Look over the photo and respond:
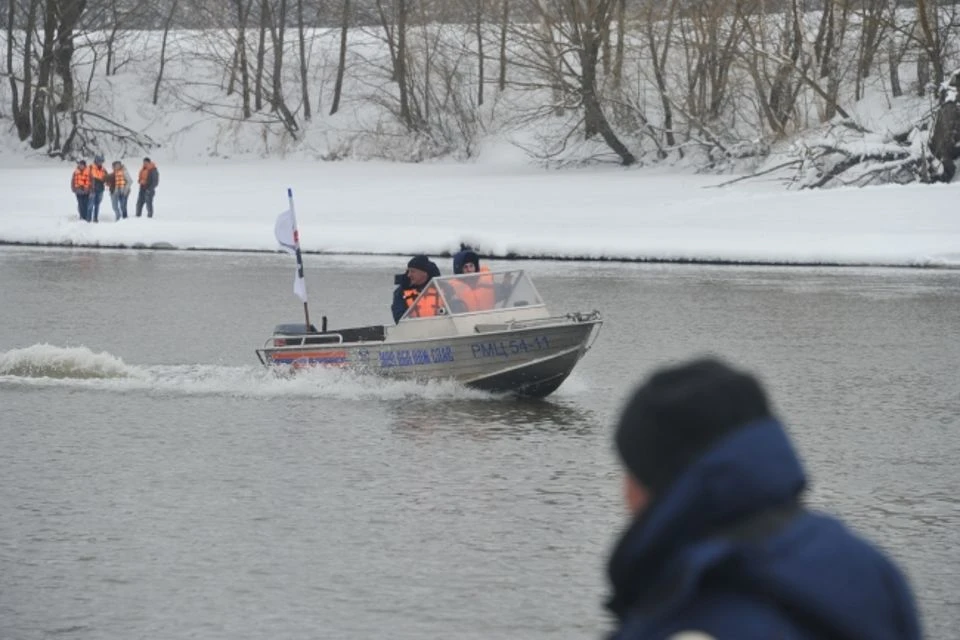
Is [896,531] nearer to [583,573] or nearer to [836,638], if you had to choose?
[583,573]

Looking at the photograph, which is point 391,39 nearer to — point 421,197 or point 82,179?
point 421,197

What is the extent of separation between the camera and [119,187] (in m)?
42.7

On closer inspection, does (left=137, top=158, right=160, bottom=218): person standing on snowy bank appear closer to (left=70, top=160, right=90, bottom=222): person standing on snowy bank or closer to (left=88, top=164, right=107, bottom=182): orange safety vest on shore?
(left=88, top=164, right=107, bottom=182): orange safety vest on shore

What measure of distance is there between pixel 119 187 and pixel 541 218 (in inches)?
442

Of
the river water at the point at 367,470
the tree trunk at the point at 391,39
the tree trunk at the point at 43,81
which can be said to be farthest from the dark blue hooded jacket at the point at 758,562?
the tree trunk at the point at 43,81

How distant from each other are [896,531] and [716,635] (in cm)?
839

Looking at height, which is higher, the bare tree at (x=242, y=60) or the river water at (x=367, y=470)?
the bare tree at (x=242, y=60)

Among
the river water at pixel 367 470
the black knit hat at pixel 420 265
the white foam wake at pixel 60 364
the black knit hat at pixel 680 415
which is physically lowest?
the river water at pixel 367 470

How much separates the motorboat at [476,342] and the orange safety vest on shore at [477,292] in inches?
0.4

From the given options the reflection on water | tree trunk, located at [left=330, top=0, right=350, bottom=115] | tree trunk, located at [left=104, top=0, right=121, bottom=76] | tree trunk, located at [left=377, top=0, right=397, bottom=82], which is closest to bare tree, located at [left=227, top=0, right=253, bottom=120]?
tree trunk, located at [left=330, top=0, right=350, bottom=115]

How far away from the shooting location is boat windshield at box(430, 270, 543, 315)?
54.8 ft

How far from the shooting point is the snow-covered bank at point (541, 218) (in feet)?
119

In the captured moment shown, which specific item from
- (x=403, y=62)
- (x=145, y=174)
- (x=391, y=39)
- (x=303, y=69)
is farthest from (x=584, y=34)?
(x=303, y=69)

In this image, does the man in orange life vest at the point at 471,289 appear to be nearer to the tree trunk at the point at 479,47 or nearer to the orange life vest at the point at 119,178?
the orange life vest at the point at 119,178
